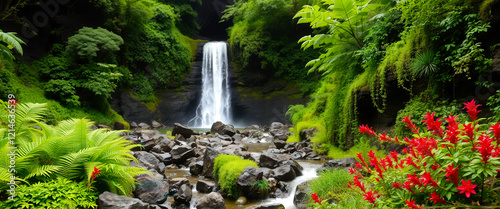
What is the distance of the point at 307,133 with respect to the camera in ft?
33.6

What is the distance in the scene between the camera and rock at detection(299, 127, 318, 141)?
9917 millimetres

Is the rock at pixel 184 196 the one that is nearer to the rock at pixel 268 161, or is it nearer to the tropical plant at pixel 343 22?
the rock at pixel 268 161

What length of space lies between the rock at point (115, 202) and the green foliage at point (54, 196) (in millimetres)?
95

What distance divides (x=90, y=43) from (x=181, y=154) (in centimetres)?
1150

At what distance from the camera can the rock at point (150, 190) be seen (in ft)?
14.4

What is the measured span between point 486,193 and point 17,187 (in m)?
4.32

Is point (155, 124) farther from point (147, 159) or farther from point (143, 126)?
point (147, 159)

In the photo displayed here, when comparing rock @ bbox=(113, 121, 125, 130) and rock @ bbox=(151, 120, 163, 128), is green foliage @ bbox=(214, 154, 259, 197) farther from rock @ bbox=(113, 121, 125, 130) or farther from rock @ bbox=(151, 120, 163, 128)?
rock @ bbox=(151, 120, 163, 128)

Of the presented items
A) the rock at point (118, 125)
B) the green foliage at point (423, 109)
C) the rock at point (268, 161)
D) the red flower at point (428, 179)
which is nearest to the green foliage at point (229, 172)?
the rock at point (268, 161)

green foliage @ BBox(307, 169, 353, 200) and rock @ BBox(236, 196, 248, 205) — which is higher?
green foliage @ BBox(307, 169, 353, 200)

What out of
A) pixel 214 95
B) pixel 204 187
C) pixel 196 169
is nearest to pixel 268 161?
pixel 204 187

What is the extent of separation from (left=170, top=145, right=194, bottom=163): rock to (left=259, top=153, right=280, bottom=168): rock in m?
2.63

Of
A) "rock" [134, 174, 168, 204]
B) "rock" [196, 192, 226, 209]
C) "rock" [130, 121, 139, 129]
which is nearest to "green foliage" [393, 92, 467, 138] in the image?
"rock" [196, 192, 226, 209]

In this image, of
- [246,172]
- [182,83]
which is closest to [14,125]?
[246,172]
